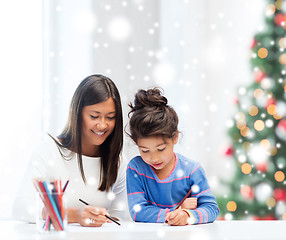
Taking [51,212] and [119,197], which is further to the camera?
[119,197]

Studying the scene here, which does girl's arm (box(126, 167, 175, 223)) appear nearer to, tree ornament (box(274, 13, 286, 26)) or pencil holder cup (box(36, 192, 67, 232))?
pencil holder cup (box(36, 192, 67, 232))

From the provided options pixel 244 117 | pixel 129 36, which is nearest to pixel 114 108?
pixel 129 36

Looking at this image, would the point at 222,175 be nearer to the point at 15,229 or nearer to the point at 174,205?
the point at 174,205

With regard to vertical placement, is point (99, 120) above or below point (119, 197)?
above

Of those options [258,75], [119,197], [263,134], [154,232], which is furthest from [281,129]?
[154,232]

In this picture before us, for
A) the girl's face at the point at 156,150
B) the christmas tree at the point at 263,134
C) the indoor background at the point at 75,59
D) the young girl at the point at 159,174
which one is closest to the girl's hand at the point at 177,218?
the young girl at the point at 159,174

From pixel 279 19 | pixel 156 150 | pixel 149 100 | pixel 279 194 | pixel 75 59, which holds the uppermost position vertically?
pixel 279 19

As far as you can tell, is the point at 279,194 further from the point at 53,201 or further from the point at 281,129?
the point at 53,201

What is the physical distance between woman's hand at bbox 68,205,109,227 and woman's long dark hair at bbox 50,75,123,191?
0.83ft

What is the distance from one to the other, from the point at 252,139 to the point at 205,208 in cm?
125

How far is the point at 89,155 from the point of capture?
1539 millimetres

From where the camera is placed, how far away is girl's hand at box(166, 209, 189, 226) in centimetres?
122

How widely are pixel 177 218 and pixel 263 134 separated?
1.38 meters

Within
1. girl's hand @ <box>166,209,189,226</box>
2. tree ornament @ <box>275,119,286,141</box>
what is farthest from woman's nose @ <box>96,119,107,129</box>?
tree ornament @ <box>275,119,286,141</box>
